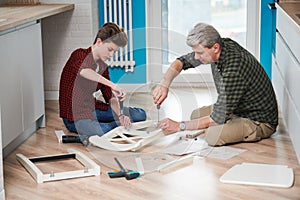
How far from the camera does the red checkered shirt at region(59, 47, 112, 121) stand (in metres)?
3.89

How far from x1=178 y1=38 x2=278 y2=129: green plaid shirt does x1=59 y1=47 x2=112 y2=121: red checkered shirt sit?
75cm

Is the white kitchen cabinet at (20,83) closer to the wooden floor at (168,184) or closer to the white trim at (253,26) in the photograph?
the wooden floor at (168,184)

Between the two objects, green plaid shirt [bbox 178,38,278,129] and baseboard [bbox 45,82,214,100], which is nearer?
green plaid shirt [bbox 178,38,278,129]

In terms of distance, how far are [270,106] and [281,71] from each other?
605 millimetres

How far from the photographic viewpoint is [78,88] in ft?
12.8

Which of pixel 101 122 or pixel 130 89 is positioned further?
pixel 130 89

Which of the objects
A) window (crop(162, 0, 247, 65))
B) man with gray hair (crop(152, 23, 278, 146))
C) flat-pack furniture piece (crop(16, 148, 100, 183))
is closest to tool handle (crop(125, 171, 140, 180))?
flat-pack furniture piece (crop(16, 148, 100, 183))

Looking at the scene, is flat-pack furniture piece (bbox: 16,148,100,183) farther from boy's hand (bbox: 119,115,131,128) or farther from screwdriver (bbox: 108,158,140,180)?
boy's hand (bbox: 119,115,131,128)

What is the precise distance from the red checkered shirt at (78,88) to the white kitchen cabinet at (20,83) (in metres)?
0.18

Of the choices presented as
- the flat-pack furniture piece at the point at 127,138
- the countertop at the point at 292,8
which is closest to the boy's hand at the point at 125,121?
the flat-pack furniture piece at the point at 127,138

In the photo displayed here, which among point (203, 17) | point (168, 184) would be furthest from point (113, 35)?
point (203, 17)

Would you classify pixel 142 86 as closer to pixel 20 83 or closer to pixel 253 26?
pixel 253 26

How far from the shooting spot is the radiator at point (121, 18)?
5.22m

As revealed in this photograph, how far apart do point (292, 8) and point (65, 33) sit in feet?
5.94
